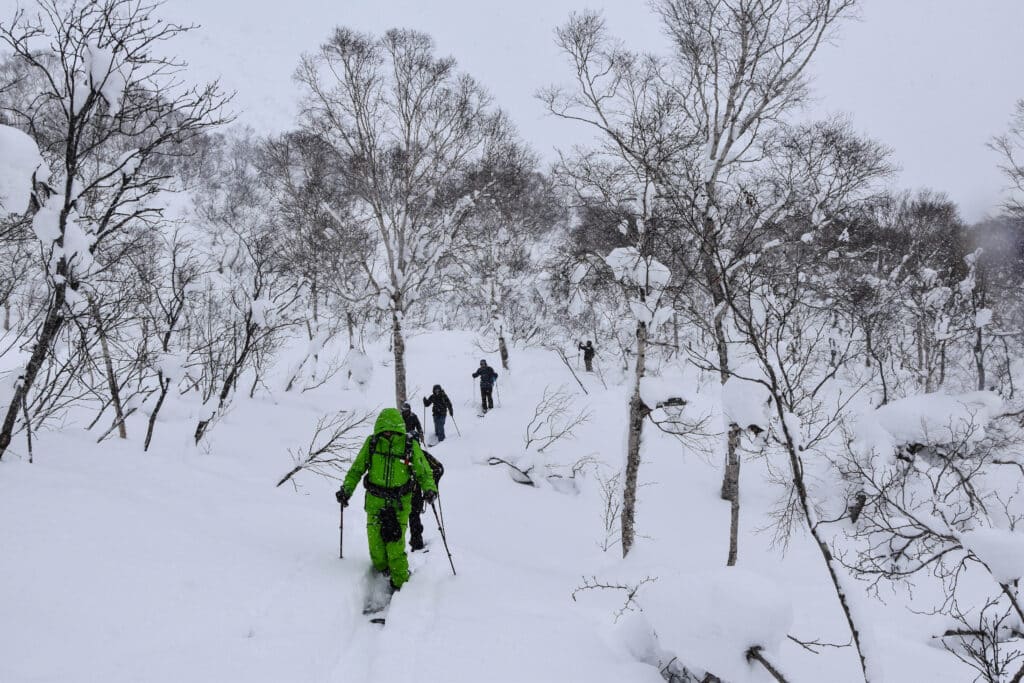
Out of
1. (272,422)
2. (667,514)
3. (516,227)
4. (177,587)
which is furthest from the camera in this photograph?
(516,227)

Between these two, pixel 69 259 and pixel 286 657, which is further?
pixel 69 259

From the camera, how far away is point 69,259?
4.38m

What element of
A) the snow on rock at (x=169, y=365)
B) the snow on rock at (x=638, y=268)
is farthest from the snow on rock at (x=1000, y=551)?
the snow on rock at (x=169, y=365)

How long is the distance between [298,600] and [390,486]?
118 cm

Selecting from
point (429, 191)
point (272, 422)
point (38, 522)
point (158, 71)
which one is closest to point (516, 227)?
point (429, 191)

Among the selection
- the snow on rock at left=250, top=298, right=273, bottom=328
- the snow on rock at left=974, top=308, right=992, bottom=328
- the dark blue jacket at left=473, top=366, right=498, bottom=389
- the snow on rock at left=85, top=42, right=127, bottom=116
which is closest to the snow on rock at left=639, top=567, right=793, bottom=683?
the snow on rock at left=85, top=42, right=127, bottom=116

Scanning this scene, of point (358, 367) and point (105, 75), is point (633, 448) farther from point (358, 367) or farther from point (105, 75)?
point (358, 367)

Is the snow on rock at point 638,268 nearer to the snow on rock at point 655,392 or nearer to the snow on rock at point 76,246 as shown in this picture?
the snow on rock at point 655,392

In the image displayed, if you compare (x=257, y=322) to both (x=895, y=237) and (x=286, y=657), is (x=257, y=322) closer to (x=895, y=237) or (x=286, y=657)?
(x=286, y=657)

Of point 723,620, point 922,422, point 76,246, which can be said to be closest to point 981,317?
point 922,422

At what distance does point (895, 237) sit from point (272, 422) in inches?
974

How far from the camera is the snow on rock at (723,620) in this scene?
3080 mm

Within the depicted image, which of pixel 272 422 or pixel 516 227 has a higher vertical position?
pixel 516 227

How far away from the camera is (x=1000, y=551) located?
291 centimetres
